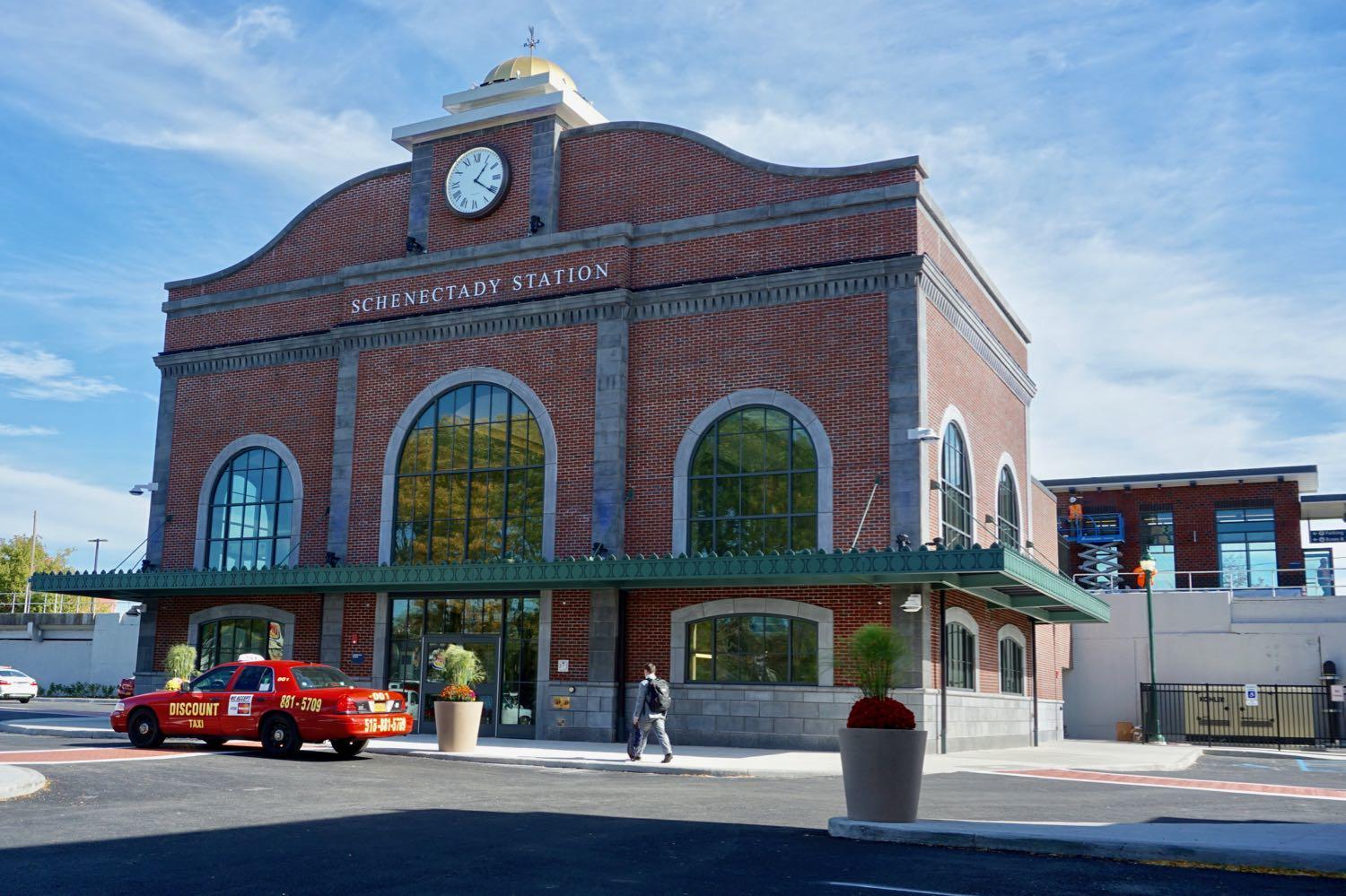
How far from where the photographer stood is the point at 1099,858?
10625mm

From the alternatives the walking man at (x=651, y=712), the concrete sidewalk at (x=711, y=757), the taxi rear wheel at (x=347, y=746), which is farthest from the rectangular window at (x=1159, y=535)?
the taxi rear wheel at (x=347, y=746)

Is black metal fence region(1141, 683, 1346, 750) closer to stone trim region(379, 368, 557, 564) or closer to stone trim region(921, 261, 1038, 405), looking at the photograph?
stone trim region(921, 261, 1038, 405)

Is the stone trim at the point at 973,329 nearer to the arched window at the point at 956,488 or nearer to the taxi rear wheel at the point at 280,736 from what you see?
the arched window at the point at 956,488

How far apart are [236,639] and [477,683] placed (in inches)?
312

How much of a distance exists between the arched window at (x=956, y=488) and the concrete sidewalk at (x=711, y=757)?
459cm

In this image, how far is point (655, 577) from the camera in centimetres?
2472

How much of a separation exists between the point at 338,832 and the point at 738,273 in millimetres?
17848

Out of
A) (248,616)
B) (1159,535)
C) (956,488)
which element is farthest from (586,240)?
(1159,535)

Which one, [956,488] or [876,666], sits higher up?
[956,488]

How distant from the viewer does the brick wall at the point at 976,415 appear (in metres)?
26.2

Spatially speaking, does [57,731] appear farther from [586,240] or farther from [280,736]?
[586,240]

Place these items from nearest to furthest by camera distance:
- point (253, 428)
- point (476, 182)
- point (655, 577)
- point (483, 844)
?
point (483, 844), point (655, 577), point (476, 182), point (253, 428)

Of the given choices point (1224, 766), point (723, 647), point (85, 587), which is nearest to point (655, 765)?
point (723, 647)

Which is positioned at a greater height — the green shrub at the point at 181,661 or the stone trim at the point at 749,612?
the stone trim at the point at 749,612
